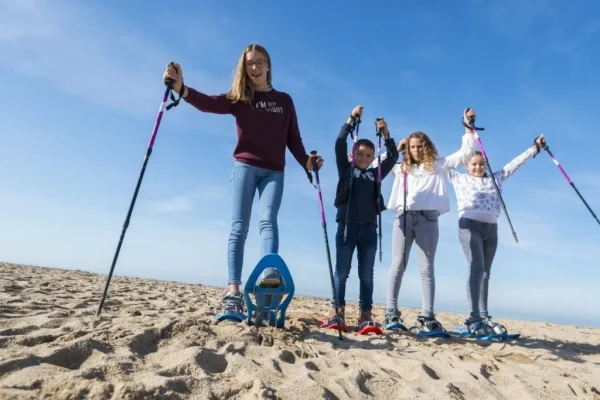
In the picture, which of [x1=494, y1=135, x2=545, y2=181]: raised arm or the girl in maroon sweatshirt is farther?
[x1=494, y1=135, x2=545, y2=181]: raised arm

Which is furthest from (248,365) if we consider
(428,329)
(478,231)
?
(478,231)

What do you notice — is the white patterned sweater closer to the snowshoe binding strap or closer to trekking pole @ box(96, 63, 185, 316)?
the snowshoe binding strap

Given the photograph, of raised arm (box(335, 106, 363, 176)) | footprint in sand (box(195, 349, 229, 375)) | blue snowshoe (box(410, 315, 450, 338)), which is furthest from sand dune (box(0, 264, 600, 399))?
raised arm (box(335, 106, 363, 176))

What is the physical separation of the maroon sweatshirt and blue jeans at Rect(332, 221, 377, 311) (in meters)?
1.36

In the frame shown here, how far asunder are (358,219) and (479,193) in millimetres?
Result: 1891

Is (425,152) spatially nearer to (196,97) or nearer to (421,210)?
(421,210)

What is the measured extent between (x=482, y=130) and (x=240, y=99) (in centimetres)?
359

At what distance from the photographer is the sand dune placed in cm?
229

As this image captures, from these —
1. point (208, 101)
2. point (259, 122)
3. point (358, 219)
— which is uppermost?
point (208, 101)

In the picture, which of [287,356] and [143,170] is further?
[143,170]

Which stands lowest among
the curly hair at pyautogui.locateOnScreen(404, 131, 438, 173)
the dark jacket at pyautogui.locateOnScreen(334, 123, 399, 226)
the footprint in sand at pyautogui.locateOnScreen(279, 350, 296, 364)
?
the footprint in sand at pyautogui.locateOnScreen(279, 350, 296, 364)

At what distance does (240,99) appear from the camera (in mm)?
4512

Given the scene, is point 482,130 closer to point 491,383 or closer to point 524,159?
point 524,159

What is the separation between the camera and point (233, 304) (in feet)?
13.5
